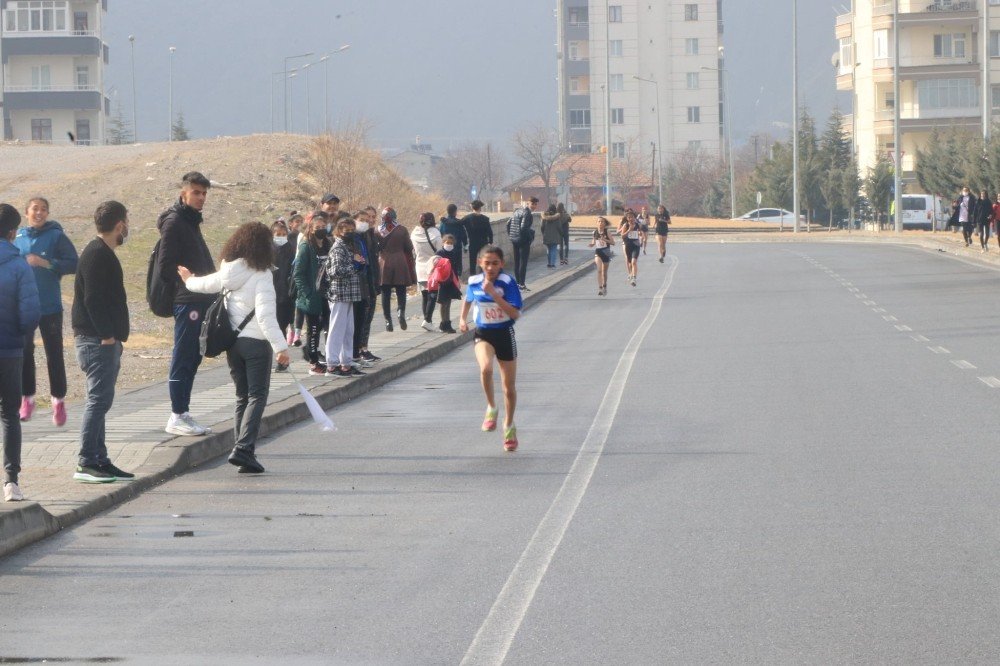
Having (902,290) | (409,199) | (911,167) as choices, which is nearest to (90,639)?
(902,290)

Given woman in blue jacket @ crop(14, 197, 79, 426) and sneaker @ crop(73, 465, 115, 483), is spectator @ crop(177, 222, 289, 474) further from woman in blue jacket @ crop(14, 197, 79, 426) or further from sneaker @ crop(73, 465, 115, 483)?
woman in blue jacket @ crop(14, 197, 79, 426)

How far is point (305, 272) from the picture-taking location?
1814cm

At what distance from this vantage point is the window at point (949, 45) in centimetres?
9694

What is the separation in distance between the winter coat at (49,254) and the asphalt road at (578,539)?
236cm

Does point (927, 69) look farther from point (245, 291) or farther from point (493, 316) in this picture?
point (245, 291)

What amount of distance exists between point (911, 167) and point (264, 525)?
95093 mm

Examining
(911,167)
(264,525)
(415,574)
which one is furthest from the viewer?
(911,167)

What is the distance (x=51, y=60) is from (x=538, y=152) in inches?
1972

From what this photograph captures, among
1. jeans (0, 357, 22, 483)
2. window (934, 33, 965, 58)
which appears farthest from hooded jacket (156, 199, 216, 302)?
window (934, 33, 965, 58)

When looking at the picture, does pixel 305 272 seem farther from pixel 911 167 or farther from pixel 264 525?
pixel 911 167

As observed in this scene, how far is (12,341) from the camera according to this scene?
9.56m

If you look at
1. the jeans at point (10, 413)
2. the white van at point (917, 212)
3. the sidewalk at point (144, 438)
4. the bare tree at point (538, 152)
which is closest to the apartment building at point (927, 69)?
the white van at point (917, 212)

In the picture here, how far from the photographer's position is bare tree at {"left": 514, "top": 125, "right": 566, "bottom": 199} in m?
144

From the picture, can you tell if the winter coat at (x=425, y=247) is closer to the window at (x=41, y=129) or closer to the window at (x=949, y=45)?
the window at (x=949, y=45)
